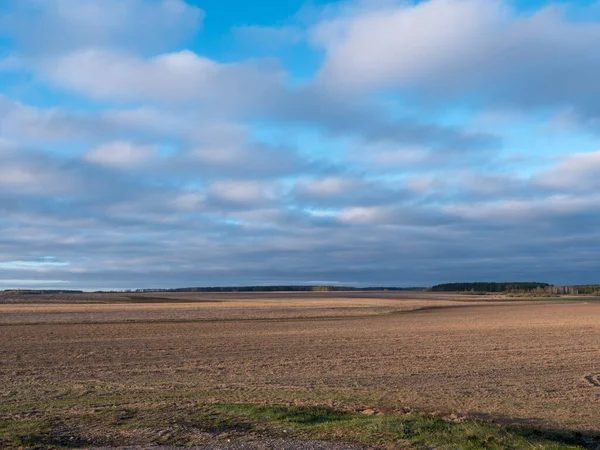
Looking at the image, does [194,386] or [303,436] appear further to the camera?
[194,386]

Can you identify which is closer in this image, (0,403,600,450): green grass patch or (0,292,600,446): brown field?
(0,403,600,450): green grass patch

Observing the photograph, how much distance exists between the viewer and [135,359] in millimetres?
24062

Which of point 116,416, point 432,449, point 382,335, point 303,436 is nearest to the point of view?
point 432,449

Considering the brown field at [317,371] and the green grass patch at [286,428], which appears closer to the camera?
the green grass patch at [286,428]

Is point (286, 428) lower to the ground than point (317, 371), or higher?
higher

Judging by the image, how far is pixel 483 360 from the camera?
77.1ft

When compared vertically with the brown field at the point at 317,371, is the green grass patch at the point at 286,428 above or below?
above

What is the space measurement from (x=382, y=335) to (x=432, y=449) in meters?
25.7

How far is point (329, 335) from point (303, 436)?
24.5m

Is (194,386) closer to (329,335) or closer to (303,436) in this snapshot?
(303,436)

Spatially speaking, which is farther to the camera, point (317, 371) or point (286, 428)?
point (317, 371)

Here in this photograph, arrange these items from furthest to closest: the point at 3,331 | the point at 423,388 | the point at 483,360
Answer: the point at 3,331 → the point at 483,360 → the point at 423,388

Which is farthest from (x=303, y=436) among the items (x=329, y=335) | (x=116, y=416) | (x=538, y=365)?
(x=329, y=335)

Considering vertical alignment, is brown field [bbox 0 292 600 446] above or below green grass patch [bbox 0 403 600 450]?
below
